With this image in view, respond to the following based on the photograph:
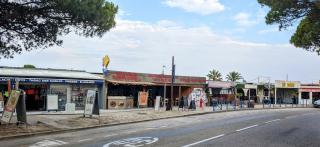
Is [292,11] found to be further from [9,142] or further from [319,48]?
[9,142]

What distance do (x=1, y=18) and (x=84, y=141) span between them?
5875 millimetres

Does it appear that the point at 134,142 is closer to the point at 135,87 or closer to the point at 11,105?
the point at 11,105

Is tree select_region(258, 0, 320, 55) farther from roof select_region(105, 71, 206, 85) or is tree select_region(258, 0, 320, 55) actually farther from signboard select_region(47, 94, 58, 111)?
roof select_region(105, 71, 206, 85)

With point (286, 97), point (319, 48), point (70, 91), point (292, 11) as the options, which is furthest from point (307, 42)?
point (286, 97)

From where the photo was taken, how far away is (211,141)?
1513cm

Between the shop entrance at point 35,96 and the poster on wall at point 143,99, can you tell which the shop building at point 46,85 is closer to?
the shop entrance at point 35,96

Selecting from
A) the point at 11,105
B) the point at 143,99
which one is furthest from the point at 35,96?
the point at 11,105

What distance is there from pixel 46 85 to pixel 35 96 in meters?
1.14

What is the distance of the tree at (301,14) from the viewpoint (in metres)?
19.5

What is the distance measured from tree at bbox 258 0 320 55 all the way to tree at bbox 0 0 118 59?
24.7ft

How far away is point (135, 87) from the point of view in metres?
42.0

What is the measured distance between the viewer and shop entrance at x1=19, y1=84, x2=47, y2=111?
31.2 metres

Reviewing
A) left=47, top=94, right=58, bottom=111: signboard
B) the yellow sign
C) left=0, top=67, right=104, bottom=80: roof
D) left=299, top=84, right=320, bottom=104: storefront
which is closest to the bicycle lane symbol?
left=47, top=94, right=58, bottom=111: signboard

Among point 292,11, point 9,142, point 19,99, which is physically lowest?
point 9,142
